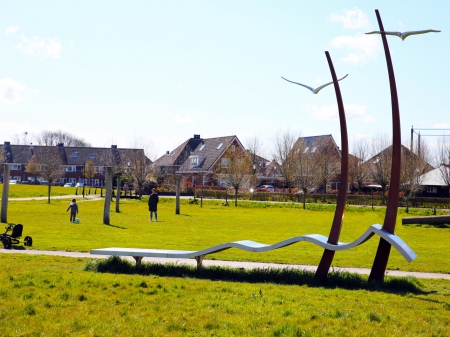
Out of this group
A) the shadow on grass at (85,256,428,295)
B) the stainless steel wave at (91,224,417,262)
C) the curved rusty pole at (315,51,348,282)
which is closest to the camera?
the stainless steel wave at (91,224,417,262)

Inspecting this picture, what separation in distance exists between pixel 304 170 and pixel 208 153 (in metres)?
19.6

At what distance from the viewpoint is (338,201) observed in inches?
436

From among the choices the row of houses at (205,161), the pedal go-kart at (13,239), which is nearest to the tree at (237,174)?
the row of houses at (205,161)

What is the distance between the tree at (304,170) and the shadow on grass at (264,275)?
41.4m

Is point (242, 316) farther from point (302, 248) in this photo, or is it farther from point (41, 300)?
point (302, 248)

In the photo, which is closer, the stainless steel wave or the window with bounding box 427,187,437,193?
the stainless steel wave

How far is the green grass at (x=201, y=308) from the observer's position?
283 inches

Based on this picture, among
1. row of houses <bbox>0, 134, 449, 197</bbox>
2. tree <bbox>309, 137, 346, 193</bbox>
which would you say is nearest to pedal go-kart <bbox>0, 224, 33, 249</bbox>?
row of houses <bbox>0, 134, 449, 197</bbox>

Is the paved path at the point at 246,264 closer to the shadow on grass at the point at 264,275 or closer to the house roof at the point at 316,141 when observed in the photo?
the shadow on grass at the point at 264,275

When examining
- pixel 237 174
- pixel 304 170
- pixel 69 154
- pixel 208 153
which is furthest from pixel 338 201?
pixel 69 154

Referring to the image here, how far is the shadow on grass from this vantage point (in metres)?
10.4

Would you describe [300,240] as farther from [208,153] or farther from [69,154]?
[69,154]

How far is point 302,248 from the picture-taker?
18.8 m

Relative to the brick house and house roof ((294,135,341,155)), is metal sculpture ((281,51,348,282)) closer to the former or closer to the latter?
house roof ((294,135,341,155))
